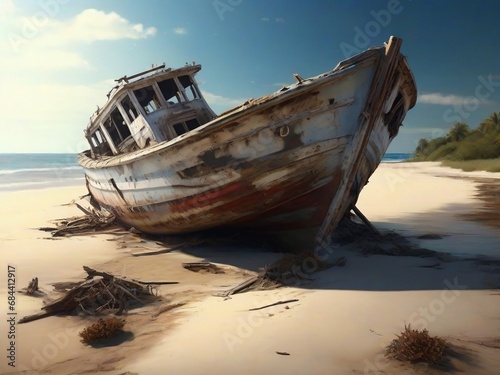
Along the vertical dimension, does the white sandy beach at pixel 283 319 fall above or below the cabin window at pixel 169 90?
below

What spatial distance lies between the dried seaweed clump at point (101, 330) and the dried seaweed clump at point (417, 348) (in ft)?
9.04

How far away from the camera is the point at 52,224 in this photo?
12.7 meters

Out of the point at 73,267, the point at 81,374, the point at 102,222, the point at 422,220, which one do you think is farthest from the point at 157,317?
the point at 422,220

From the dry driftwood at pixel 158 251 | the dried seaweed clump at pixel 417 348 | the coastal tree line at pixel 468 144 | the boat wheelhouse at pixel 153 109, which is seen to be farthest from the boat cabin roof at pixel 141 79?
the coastal tree line at pixel 468 144

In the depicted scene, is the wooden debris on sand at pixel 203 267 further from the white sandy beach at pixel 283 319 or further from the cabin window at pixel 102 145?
the cabin window at pixel 102 145

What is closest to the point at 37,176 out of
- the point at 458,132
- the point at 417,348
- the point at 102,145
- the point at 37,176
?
the point at 37,176

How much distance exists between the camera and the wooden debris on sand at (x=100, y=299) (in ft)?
15.8

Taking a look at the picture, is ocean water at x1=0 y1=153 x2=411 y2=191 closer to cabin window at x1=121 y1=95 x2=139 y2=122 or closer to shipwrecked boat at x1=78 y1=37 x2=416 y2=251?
cabin window at x1=121 y1=95 x2=139 y2=122

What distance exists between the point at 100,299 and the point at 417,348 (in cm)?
378

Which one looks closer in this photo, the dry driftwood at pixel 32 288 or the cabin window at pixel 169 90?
the dry driftwood at pixel 32 288

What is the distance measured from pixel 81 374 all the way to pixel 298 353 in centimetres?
192

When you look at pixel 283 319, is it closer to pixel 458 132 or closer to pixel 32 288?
pixel 32 288

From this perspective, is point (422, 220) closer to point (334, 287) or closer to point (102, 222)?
point (334, 287)

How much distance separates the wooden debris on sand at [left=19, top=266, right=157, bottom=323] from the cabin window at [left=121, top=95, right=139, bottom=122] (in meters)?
5.65
